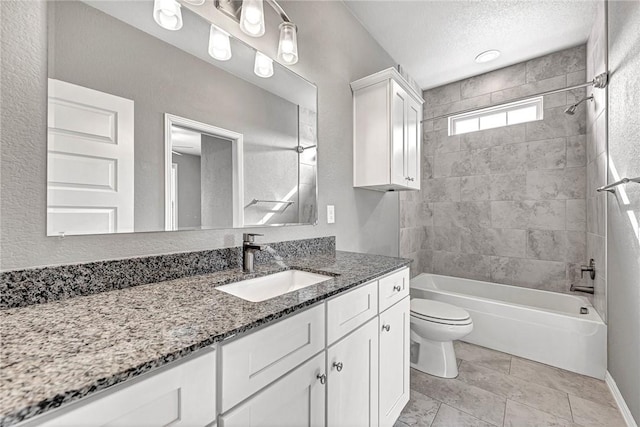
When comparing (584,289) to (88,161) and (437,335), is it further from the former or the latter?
(88,161)

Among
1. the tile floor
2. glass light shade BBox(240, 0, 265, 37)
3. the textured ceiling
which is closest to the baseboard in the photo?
the tile floor

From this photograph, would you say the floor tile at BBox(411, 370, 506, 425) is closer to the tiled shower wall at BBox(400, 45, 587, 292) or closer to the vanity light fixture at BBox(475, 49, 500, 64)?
the tiled shower wall at BBox(400, 45, 587, 292)

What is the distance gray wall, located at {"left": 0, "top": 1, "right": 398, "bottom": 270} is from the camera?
0.76 meters

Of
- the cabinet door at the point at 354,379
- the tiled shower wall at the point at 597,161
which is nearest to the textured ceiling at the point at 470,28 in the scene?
the tiled shower wall at the point at 597,161

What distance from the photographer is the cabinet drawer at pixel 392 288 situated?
1.29 m

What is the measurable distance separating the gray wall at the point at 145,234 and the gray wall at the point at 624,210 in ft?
4.88

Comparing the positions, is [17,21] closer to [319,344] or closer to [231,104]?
[231,104]

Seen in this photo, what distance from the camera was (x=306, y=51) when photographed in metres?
1.72

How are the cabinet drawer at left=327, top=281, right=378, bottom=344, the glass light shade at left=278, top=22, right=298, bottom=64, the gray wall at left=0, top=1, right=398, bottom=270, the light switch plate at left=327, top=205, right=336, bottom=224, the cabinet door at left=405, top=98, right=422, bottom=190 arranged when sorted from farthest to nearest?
the cabinet door at left=405, top=98, right=422, bottom=190 → the light switch plate at left=327, top=205, right=336, bottom=224 → the glass light shade at left=278, top=22, right=298, bottom=64 → the cabinet drawer at left=327, top=281, right=378, bottom=344 → the gray wall at left=0, top=1, right=398, bottom=270

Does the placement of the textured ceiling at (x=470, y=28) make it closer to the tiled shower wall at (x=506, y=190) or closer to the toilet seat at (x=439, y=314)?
the tiled shower wall at (x=506, y=190)

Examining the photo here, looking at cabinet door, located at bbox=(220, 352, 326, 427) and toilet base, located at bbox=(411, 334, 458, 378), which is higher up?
cabinet door, located at bbox=(220, 352, 326, 427)

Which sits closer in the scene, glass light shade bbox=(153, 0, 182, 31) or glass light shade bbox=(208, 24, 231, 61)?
glass light shade bbox=(153, 0, 182, 31)

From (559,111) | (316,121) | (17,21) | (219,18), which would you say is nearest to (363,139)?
(316,121)

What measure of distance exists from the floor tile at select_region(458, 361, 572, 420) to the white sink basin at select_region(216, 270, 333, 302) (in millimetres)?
1469
